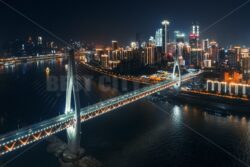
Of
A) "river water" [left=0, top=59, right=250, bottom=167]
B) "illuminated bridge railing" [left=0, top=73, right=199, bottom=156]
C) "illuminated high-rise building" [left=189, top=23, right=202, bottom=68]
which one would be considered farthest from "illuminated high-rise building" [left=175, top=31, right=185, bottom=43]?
"illuminated bridge railing" [left=0, top=73, right=199, bottom=156]

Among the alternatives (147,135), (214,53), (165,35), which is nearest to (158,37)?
(165,35)

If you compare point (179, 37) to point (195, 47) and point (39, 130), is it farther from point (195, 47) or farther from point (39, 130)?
point (39, 130)

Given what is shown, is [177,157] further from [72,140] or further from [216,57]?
[216,57]

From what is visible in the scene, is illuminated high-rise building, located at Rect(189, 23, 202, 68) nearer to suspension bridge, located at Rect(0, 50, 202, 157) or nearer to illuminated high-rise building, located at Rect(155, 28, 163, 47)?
illuminated high-rise building, located at Rect(155, 28, 163, 47)

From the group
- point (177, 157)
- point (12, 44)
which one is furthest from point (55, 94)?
point (12, 44)

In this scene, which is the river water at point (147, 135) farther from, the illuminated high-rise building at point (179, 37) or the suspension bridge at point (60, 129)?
the illuminated high-rise building at point (179, 37)

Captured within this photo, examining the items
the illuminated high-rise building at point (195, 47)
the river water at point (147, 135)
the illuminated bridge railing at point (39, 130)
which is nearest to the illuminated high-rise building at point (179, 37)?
the illuminated high-rise building at point (195, 47)

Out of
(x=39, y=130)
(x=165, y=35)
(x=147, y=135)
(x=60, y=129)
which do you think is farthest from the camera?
(x=165, y=35)

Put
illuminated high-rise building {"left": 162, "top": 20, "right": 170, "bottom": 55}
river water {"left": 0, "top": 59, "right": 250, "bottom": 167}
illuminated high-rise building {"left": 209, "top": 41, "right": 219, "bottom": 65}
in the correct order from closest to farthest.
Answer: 1. river water {"left": 0, "top": 59, "right": 250, "bottom": 167}
2. illuminated high-rise building {"left": 209, "top": 41, "right": 219, "bottom": 65}
3. illuminated high-rise building {"left": 162, "top": 20, "right": 170, "bottom": 55}

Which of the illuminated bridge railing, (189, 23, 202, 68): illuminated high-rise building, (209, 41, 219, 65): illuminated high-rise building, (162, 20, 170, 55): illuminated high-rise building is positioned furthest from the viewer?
(162, 20, 170, 55): illuminated high-rise building
